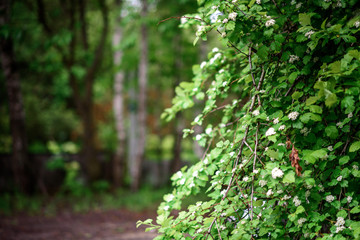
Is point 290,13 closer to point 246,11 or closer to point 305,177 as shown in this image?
point 246,11

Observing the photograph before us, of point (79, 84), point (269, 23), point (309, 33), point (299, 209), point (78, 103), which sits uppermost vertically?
point (79, 84)

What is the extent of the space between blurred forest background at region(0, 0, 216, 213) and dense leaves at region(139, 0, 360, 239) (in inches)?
207

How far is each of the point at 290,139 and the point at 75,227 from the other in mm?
5566

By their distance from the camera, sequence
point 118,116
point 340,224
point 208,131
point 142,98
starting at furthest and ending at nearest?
1. point 118,116
2. point 142,98
3. point 208,131
4. point 340,224

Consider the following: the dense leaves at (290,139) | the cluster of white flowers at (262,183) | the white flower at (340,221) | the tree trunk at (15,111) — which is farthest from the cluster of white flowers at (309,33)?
the tree trunk at (15,111)

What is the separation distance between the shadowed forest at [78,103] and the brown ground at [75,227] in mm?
37

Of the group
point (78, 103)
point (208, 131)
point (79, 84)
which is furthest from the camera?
point (79, 84)

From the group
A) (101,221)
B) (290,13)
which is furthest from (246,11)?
(101,221)

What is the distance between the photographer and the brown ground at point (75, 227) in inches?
214

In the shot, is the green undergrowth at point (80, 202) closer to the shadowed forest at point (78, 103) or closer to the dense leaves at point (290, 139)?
the shadowed forest at point (78, 103)

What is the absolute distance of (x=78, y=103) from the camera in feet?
32.4

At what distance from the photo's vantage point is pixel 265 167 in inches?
73.6

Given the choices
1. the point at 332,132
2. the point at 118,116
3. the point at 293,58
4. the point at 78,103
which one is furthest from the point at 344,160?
the point at 118,116

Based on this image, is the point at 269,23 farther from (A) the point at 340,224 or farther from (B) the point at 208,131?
(A) the point at 340,224
